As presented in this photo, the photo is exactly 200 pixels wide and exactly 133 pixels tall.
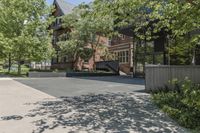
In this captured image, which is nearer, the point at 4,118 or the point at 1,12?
the point at 4,118

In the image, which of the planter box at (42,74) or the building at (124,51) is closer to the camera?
the planter box at (42,74)

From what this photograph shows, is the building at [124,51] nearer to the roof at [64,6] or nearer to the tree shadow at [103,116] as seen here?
the roof at [64,6]

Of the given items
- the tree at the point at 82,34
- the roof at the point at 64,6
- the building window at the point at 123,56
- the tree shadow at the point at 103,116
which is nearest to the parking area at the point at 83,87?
the tree shadow at the point at 103,116

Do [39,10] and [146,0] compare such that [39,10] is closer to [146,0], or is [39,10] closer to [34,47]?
[34,47]

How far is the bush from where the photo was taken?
7.23 metres

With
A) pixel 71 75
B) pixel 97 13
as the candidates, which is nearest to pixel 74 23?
pixel 71 75

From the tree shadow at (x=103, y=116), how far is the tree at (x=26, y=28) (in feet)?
61.2

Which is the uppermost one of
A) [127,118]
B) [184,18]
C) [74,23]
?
[74,23]

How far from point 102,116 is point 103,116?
32 mm

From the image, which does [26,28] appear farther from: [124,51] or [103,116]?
[103,116]

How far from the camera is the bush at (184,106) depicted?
7.23 meters

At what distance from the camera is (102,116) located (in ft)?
26.7

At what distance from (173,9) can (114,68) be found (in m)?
25.7

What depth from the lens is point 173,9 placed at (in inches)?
302
